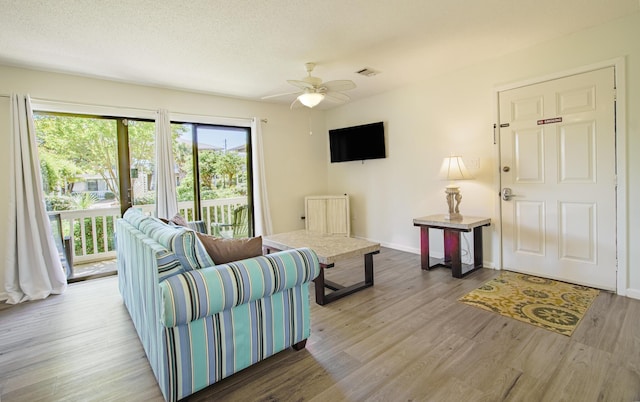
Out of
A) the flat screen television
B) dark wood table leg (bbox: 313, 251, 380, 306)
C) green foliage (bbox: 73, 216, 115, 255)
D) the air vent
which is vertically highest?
the air vent

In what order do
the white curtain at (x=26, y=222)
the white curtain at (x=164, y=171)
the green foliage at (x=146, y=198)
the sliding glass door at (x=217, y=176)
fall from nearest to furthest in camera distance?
the white curtain at (x=26, y=222)
the white curtain at (x=164, y=171)
the green foliage at (x=146, y=198)
the sliding glass door at (x=217, y=176)

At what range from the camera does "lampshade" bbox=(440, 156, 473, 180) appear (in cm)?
373

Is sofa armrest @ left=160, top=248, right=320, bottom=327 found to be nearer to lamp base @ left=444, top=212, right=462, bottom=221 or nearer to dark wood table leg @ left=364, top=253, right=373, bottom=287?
dark wood table leg @ left=364, top=253, right=373, bottom=287

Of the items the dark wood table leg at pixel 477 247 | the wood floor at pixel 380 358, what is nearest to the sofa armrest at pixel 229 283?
the wood floor at pixel 380 358

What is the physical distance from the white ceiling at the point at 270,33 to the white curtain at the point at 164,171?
1.89 ft

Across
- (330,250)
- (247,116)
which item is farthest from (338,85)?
(247,116)

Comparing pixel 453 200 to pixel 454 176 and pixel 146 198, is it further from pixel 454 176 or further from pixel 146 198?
pixel 146 198

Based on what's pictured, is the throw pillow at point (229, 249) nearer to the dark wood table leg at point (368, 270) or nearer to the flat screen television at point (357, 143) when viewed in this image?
the dark wood table leg at point (368, 270)

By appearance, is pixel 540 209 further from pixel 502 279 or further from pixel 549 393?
pixel 549 393

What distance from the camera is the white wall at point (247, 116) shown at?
3.38 metres

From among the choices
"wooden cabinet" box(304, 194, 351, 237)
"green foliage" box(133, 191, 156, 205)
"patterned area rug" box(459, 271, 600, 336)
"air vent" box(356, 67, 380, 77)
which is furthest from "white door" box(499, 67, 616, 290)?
"green foliage" box(133, 191, 156, 205)

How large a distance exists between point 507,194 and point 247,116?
3800mm

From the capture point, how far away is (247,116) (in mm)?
5027

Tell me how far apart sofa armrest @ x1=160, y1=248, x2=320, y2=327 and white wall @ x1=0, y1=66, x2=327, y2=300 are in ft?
10.5
